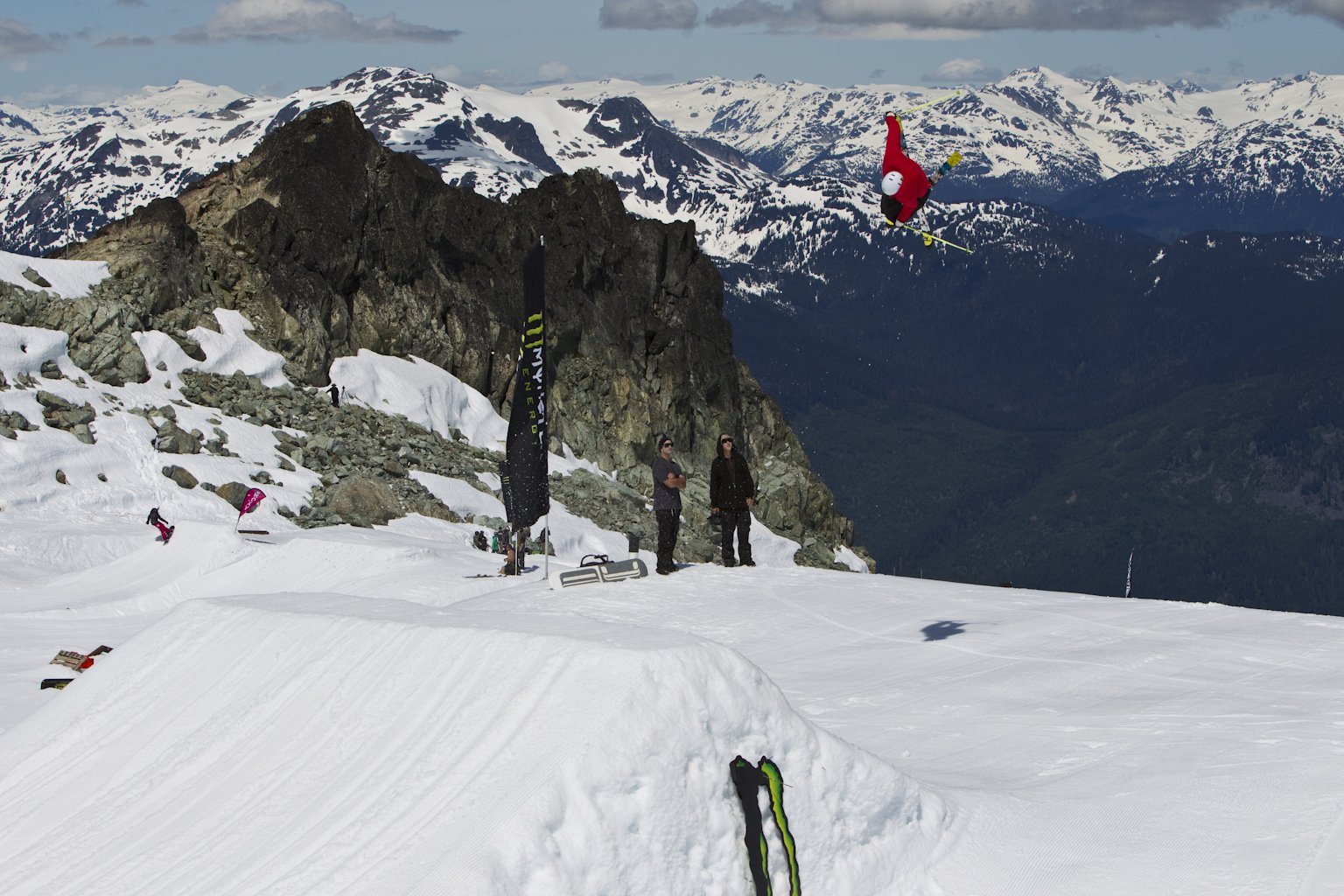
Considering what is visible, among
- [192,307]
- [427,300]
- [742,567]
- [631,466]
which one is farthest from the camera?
[631,466]

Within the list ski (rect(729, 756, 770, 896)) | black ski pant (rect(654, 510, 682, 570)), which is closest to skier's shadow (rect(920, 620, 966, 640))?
black ski pant (rect(654, 510, 682, 570))

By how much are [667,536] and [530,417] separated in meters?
2.69

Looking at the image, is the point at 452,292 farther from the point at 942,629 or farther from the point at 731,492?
the point at 942,629

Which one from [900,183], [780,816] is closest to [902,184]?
[900,183]

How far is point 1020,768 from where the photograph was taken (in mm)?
11133

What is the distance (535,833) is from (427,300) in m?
55.6

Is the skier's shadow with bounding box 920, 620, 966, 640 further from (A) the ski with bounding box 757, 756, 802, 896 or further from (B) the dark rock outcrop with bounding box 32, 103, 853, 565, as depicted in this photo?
(B) the dark rock outcrop with bounding box 32, 103, 853, 565

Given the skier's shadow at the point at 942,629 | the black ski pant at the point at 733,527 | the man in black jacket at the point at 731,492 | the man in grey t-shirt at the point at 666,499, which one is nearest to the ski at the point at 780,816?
the skier's shadow at the point at 942,629

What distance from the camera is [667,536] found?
2027 cm

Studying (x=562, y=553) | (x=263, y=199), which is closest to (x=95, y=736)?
(x=562, y=553)

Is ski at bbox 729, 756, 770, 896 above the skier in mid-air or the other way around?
the other way around

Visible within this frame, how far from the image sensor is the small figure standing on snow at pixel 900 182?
22562mm

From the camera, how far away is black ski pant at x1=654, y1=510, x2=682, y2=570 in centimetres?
2011

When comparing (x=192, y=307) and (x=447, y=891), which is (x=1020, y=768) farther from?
(x=192, y=307)
